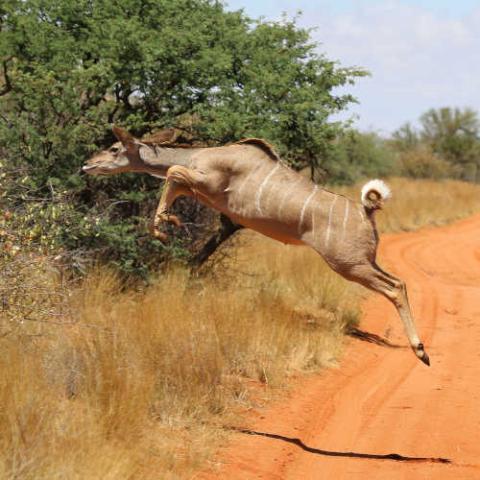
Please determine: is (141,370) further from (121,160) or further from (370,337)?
(370,337)

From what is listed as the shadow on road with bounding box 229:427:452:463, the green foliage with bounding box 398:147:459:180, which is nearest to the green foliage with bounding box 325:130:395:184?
the green foliage with bounding box 398:147:459:180

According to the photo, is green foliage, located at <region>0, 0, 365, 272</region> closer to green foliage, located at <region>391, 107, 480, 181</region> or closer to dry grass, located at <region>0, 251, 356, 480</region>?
dry grass, located at <region>0, 251, 356, 480</region>

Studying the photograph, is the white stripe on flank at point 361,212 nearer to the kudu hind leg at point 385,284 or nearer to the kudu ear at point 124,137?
the kudu hind leg at point 385,284

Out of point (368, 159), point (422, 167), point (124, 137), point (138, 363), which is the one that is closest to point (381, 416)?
point (138, 363)

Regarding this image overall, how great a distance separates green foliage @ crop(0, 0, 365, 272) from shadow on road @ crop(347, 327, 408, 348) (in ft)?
8.27

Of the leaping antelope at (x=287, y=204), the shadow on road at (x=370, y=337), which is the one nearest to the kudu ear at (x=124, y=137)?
the leaping antelope at (x=287, y=204)

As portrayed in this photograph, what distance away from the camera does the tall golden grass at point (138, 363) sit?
6.03 m

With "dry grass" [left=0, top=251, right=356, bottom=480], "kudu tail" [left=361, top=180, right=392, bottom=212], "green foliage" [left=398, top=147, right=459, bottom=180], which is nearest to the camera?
"dry grass" [left=0, top=251, right=356, bottom=480]

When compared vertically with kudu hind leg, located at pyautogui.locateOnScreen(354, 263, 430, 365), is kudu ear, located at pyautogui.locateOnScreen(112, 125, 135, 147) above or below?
above

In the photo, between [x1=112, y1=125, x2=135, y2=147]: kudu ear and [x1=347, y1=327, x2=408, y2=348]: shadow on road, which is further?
[x1=347, y1=327, x2=408, y2=348]: shadow on road

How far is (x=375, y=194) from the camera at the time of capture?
8883 millimetres

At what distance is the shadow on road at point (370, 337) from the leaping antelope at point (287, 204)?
11.2 feet

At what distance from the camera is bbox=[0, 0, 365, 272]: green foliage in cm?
1132

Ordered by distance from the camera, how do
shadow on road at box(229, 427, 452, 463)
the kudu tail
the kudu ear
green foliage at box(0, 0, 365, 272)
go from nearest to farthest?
shadow on road at box(229, 427, 452, 463)
the kudu tail
the kudu ear
green foliage at box(0, 0, 365, 272)
